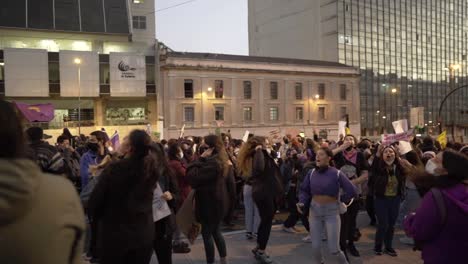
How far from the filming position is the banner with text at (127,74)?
146 feet

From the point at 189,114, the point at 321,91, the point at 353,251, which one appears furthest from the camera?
the point at 321,91

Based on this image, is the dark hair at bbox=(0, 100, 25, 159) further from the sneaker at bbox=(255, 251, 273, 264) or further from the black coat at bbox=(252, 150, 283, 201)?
the sneaker at bbox=(255, 251, 273, 264)

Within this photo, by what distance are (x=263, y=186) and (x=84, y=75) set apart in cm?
4005

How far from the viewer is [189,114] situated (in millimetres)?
51906

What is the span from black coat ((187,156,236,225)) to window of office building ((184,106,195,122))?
45.7 meters

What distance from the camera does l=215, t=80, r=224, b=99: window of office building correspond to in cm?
5328

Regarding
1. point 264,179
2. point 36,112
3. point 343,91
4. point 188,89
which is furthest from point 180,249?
point 343,91

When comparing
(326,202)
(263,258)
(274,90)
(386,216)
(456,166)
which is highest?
(274,90)

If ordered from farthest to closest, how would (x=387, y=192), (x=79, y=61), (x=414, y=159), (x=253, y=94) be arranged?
(x=253, y=94)
(x=79, y=61)
(x=414, y=159)
(x=387, y=192)

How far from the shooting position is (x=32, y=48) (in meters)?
42.0

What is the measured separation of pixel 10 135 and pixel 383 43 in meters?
81.2

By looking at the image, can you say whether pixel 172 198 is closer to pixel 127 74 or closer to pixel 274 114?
pixel 127 74

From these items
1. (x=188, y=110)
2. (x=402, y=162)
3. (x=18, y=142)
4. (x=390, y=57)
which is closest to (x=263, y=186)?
(x=402, y=162)

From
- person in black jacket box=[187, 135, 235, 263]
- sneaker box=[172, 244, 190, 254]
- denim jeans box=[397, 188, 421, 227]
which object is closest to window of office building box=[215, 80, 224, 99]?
denim jeans box=[397, 188, 421, 227]
